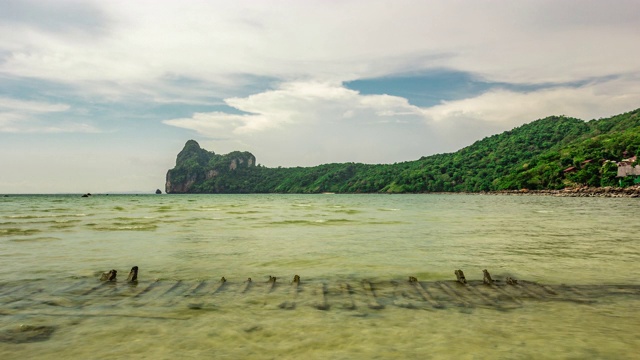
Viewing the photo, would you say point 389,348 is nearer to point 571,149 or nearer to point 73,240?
point 73,240

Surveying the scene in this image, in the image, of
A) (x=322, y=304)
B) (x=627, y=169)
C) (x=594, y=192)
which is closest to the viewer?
(x=322, y=304)

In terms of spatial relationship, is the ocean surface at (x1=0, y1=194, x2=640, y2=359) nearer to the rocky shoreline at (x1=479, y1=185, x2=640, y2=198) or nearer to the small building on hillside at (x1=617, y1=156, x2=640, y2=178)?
the rocky shoreline at (x1=479, y1=185, x2=640, y2=198)

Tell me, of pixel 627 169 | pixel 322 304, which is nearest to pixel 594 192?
pixel 627 169

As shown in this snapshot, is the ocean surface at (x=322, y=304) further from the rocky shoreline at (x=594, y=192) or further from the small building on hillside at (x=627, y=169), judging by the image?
the small building on hillside at (x=627, y=169)

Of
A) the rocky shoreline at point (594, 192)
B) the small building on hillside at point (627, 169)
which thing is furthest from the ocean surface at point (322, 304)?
the small building on hillside at point (627, 169)

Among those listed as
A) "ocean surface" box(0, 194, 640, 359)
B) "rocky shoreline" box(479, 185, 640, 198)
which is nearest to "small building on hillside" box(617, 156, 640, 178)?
"rocky shoreline" box(479, 185, 640, 198)

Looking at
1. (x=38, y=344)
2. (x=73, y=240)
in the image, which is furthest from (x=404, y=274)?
(x=73, y=240)

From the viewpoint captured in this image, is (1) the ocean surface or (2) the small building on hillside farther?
(2) the small building on hillside

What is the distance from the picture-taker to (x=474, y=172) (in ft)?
606

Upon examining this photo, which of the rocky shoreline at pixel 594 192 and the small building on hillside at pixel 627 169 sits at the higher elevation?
the small building on hillside at pixel 627 169

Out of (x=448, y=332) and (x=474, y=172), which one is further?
(x=474, y=172)

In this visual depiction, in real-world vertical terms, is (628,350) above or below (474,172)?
below

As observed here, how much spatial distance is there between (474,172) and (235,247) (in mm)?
182484

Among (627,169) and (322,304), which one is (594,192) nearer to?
(627,169)
